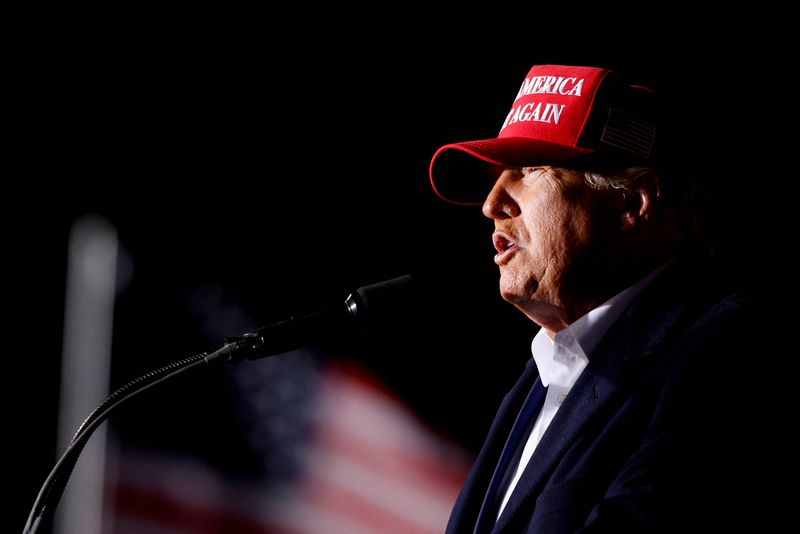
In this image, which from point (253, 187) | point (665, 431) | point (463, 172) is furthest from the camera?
point (253, 187)

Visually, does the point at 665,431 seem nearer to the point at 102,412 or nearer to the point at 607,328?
the point at 607,328

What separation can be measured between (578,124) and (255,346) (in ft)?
2.37

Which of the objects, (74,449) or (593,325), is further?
(593,325)

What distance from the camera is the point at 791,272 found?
5.90 ft

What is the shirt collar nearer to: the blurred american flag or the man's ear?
the man's ear

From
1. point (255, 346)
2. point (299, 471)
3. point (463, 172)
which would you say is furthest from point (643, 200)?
point (299, 471)

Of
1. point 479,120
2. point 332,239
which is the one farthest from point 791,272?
point 332,239

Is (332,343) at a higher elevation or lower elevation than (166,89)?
lower

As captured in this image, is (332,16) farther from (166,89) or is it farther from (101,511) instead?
(101,511)

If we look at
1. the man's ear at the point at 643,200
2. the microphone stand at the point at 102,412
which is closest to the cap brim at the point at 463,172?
the man's ear at the point at 643,200

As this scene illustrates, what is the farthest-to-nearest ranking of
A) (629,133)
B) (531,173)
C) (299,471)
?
(299,471) → (531,173) → (629,133)

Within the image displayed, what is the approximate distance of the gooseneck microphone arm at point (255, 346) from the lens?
40.7 inches

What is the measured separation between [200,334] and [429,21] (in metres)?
1.55

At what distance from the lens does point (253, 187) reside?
3053 millimetres
